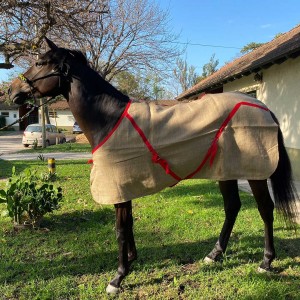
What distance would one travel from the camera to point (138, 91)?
37.8 meters

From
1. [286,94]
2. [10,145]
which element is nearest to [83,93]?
[286,94]

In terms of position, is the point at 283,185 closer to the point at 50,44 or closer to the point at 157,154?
the point at 157,154

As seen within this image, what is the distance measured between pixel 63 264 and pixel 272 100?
7438 mm

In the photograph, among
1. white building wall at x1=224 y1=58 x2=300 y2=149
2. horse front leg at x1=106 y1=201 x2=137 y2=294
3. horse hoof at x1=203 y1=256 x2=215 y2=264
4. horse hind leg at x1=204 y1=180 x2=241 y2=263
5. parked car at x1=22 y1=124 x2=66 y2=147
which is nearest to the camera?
horse front leg at x1=106 y1=201 x2=137 y2=294

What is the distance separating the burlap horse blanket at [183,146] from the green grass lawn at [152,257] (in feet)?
2.82

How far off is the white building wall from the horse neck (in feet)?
19.5

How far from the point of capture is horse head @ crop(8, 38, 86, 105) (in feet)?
9.43

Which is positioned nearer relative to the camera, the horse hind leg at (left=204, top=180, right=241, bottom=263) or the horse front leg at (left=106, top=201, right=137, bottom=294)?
the horse front leg at (left=106, top=201, right=137, bottom=294)

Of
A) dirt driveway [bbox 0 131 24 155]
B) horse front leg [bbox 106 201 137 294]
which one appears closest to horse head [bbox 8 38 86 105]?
horse front leg [bbox 106 201 137 294]

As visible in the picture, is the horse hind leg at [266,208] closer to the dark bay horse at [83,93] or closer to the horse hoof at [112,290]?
the dark bay horse at [83,93]

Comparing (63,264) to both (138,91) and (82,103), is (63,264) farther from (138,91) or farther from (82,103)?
(138,91)

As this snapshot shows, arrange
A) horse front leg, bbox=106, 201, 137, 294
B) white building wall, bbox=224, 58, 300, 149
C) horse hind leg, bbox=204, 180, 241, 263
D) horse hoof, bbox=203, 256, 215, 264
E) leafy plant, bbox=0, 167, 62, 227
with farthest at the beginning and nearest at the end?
white building wall, bbox=224, 58, 300, 149
leafy plant, bbox=0, 167, 62, 227
horse hind leg, bbox=204, 180, 241, 263
horse hoof, bbox=203, 256, 215, 264
horse front leg, bbox=106, 201, 137, 294

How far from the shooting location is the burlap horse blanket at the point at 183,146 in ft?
9.18

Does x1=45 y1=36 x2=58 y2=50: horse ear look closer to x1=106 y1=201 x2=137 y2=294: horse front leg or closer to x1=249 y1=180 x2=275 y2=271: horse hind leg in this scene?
x1=106 y1=201 x2=137 y2=294: horse front leg
